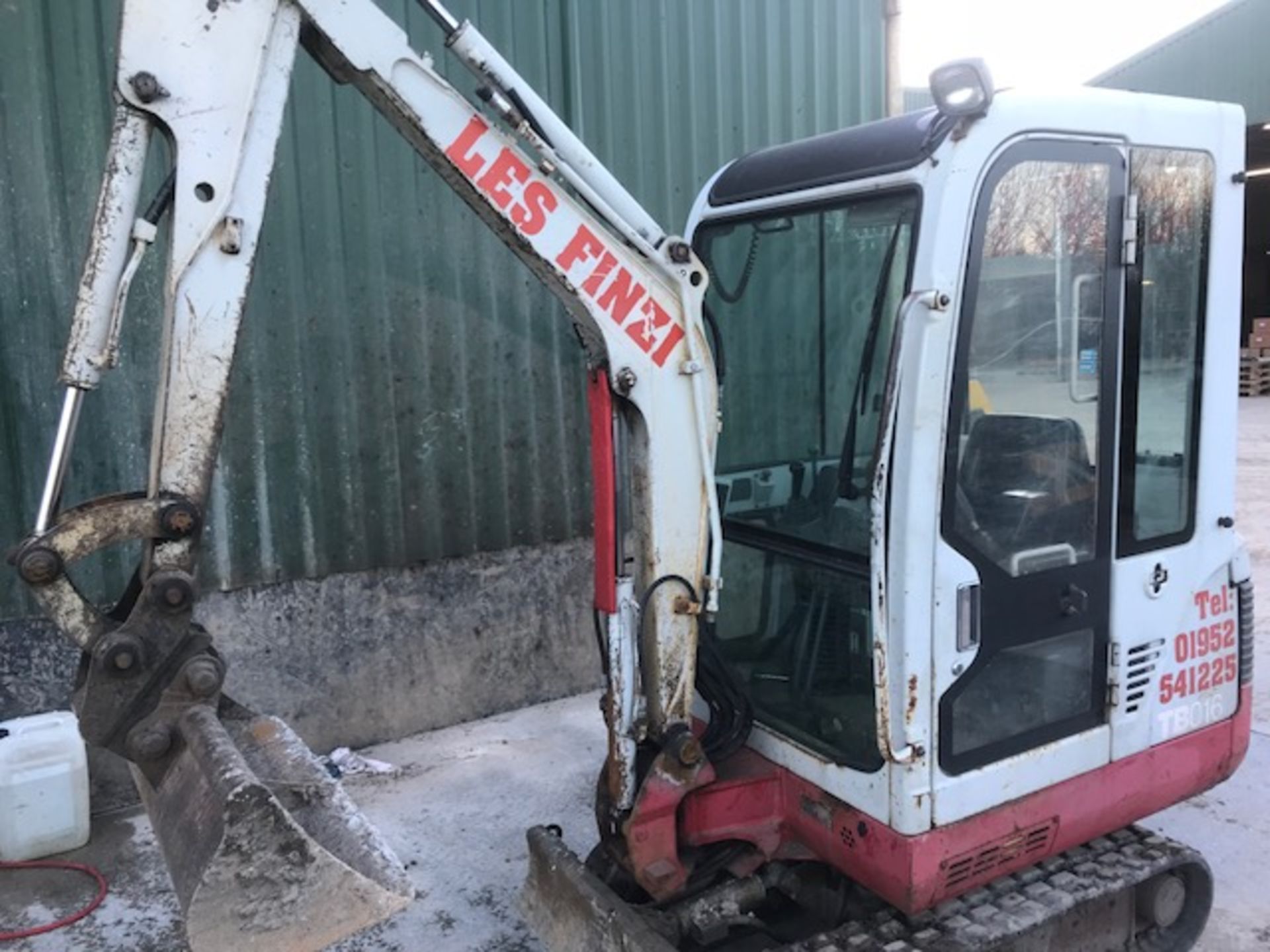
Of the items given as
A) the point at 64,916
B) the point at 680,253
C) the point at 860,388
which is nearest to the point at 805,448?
the point at 860,388

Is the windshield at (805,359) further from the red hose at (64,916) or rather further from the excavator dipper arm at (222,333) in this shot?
the red hose at (64,916)

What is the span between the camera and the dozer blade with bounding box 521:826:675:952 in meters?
2.76

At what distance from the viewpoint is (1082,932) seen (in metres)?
3.13

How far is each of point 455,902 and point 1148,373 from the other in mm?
2842

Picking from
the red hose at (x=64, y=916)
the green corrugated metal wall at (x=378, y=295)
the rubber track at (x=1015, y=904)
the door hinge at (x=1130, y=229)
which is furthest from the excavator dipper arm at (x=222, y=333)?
the green corrugated metal wall at (x=378, y=295)

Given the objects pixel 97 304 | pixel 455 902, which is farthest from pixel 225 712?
pixel 455 902

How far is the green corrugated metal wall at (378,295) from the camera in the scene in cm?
453

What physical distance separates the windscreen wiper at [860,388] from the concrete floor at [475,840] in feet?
6.13

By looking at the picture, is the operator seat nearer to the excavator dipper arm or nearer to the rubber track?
the excavator dipper arm

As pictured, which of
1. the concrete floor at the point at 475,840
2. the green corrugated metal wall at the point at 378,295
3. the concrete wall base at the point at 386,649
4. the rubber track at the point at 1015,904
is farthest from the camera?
the concrete wall base at the point at 386,649

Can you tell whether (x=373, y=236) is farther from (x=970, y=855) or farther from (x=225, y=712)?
(x=970, y=855)

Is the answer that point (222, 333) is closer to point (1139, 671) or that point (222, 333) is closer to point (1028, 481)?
point (1028, 481)

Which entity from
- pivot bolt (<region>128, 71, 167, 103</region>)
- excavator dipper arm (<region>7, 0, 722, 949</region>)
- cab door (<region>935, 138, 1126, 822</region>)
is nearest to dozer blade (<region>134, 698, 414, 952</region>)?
excavator dipper arm (<region>7, 0, 722, 949</region>)

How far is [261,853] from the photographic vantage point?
194cm
